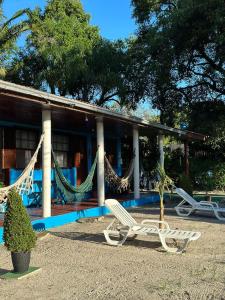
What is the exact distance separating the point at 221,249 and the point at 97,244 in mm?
2213

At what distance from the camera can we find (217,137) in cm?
1727

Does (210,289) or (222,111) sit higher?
(222,111)

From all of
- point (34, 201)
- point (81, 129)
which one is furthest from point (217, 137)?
point (34, 201)

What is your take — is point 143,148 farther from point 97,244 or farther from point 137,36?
point 97,244

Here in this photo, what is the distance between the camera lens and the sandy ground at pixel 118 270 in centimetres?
500

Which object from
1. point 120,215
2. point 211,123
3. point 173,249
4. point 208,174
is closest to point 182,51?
point 211,123

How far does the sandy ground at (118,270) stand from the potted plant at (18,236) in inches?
10.2

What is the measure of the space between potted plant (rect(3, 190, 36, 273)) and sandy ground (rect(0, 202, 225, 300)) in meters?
0.26

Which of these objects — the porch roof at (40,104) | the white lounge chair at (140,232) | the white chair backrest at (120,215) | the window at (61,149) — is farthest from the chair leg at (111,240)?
the window at (61,149)

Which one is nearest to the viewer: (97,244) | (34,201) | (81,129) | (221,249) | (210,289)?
(210,289)

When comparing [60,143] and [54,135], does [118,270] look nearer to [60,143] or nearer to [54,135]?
[54,135]

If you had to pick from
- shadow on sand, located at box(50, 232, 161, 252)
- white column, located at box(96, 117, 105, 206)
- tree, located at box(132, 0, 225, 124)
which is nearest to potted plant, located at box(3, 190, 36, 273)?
shadow on sand, located at box(50, 232, 161, 252)

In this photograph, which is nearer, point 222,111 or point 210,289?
point 210,289

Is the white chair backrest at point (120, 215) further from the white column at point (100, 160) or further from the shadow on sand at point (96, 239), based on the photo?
the white column at point (100, 160)
